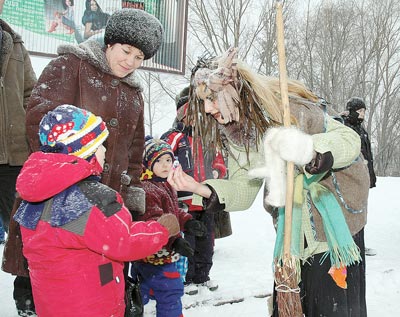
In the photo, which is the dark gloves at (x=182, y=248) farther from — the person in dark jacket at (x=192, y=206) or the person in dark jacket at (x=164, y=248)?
the person in dark jacket at (x=192, y=206)

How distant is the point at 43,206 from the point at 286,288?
3.76 feet

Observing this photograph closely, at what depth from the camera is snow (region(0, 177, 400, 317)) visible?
351cm

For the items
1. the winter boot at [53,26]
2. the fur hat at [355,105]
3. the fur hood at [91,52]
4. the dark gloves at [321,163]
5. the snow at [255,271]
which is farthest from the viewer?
the winter boot at [53,26]

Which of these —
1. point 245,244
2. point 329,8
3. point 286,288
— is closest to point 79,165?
point 286,288

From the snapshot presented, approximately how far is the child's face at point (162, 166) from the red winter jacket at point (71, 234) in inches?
50.9

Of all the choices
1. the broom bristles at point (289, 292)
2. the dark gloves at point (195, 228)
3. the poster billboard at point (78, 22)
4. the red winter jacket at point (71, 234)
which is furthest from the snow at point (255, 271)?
the poster billboard at point (78, 22)

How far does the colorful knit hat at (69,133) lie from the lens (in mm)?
1983

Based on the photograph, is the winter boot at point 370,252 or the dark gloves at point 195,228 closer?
the dark gloves at point 195,228

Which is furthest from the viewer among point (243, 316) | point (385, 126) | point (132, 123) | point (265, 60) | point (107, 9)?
point (385, 126)

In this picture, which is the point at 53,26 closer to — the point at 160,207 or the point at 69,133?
the point at 160,207

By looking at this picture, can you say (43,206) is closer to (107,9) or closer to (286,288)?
(286,288)

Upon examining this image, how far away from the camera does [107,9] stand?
6797 mm

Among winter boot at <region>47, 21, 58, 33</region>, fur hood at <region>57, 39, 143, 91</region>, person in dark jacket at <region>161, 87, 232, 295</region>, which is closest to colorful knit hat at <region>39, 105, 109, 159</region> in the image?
fur hood at <region>57, 39, 143, 91</region>

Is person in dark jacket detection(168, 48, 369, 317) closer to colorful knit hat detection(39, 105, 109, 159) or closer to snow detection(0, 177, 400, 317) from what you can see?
colorful knit hat detection(39, 105, 109, 159)
